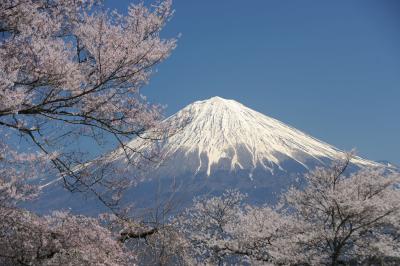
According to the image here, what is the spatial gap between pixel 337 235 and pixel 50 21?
9896 mm

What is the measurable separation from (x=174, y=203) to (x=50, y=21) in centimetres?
377

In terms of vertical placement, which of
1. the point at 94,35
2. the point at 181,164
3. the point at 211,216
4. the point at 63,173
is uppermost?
the point at 181,164

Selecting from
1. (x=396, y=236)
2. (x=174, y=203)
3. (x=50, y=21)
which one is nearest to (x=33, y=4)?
(x=50, y=21)

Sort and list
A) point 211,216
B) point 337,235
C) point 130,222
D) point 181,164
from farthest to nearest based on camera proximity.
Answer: point 181,164 → point 211,216 → point 337,235 → point 130,222

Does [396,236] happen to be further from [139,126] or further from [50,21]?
[50,21]

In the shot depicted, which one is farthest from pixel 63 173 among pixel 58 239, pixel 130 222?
pixel 130 222

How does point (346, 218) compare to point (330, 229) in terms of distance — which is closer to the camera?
point (346, 218)

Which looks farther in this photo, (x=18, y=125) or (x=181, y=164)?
(x=181, y=164)

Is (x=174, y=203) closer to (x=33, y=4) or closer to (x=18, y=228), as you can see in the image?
(x=18, y=228)

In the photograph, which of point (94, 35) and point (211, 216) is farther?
point (211, 216)

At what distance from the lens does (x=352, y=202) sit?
13.0 metres

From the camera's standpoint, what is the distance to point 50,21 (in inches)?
235

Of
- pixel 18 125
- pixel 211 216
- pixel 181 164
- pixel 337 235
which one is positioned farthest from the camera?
pixel 181 164

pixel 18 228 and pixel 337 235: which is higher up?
pixel 337 235
